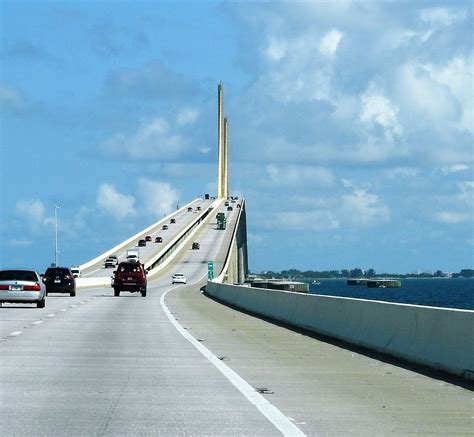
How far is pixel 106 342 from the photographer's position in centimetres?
2495

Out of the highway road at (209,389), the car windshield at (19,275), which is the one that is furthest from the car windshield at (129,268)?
the highway road at (209,389)

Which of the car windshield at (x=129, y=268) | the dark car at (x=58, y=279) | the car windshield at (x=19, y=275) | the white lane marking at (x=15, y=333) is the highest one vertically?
the car windshield at (x=129, y=268)

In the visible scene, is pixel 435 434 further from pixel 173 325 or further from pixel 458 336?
pixel 173 325

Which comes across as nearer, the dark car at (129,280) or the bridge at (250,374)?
the bridge at (250,374)

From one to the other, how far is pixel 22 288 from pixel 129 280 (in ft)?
82.7

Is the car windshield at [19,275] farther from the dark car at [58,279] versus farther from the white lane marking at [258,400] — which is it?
the white lane marking at [258,400]

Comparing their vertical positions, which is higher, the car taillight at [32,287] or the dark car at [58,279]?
the dark car at [58,279]

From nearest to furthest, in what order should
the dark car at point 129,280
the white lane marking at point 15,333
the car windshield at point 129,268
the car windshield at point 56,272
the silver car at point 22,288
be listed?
the white lane marking at point 15,333 < the silver car at point 22,288 < the car windshield at point 56,272 < the dark car at point 129,280 < the car windshield at point 129,268

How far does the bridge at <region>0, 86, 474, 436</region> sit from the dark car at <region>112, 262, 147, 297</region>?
36.0 m

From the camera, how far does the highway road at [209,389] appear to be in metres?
11.8

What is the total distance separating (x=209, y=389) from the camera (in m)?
15.3

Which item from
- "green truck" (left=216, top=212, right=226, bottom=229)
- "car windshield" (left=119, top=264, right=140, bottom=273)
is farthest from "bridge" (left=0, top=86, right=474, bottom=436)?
"green truck" (left=216, top=212, right=226, bottom=229)

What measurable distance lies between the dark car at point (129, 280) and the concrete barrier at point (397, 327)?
3490 cm

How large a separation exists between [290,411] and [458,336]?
541 cm
